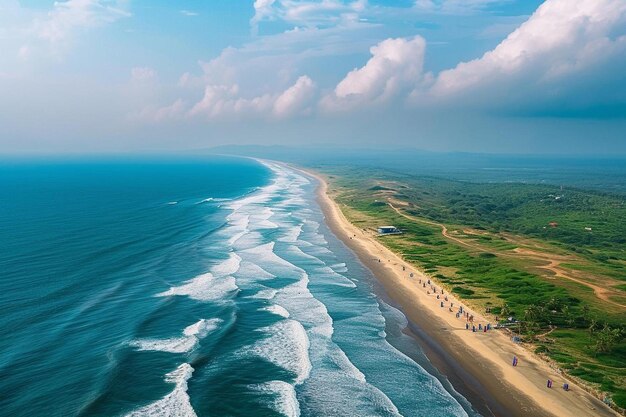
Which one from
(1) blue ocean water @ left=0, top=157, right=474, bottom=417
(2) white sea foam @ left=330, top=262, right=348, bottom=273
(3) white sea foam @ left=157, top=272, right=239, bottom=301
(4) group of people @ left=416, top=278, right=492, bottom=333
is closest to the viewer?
(1) blue ocean water @ left=0, top=157, right=474, bottom=417

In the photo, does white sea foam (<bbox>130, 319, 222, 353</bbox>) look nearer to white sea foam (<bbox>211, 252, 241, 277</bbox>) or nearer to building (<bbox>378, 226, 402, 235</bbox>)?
white sea foam (<bbox>211, 252, 241, 277</bbox>)

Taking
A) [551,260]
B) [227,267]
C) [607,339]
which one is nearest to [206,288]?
[227,267]

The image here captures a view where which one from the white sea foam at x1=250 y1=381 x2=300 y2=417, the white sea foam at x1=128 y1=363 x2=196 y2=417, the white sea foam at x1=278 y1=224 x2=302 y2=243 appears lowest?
the white sea foam at x1=250 y1=381 x2=300 y2=417

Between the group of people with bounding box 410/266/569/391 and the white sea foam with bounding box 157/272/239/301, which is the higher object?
the group of people with bounding box 410/266/569/391

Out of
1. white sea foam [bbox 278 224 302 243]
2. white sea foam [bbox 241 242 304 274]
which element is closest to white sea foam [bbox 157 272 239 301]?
white sea foam [bbox 241 242 304 274]

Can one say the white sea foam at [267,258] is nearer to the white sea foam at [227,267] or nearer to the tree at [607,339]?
the white sea foam at [227,267]

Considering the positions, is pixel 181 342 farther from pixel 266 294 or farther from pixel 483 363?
pixel 483 363

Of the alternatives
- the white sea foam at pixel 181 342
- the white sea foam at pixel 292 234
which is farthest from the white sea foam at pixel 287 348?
the white sea foam at pixel 292 234
